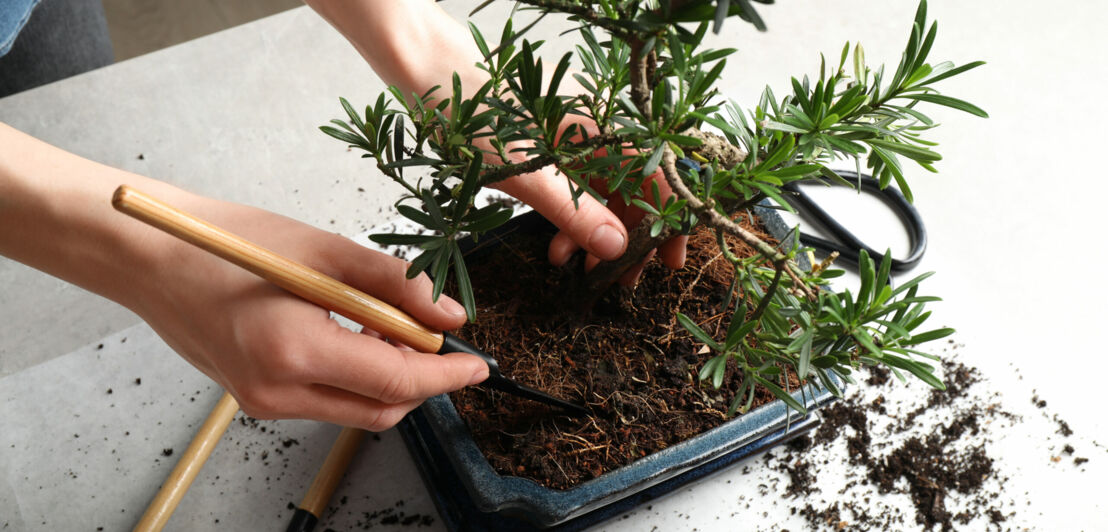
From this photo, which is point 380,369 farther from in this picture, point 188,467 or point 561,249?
point 188,467

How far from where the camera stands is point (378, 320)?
2.22 ft

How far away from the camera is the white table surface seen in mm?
1005

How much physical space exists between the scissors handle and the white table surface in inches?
2.1

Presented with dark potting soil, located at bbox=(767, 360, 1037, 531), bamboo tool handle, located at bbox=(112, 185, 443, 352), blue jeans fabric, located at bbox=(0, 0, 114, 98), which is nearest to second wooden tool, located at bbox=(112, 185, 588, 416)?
bamboo tool handle, located at bbox=(112, 185, 443, 352)

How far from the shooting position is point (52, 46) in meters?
1.39

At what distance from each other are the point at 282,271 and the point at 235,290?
10 centimetres

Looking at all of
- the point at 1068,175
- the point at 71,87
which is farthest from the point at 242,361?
the point at 1068,175

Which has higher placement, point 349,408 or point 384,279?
point 384,279

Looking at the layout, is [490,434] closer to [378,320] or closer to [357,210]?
[378,320]

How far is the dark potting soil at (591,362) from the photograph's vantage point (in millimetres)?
816

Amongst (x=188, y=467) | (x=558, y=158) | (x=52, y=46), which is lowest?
(x=188, y=467)

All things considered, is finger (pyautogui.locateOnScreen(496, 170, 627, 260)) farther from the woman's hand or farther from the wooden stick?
the wooden stick

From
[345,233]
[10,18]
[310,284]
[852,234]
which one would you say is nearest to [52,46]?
[10,18]

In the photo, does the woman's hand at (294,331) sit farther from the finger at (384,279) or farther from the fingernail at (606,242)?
the fingernail at (606,242)
